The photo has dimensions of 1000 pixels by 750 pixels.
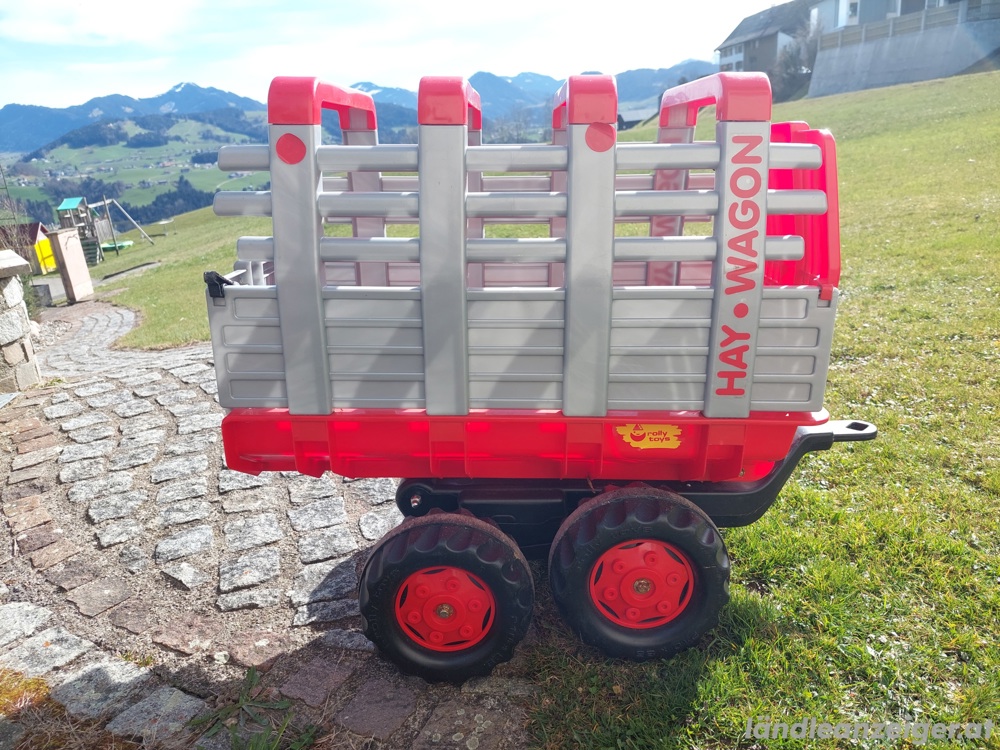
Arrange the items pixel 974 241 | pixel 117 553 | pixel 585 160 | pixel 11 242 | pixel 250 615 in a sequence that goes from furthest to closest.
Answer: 1. pixel 11 242
2. pixel 974 241
3. pixel 117 553
4. pixel 250 615
5. pixel 585 160

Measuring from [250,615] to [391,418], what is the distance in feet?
5.54

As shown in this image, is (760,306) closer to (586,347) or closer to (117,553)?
(586,347)

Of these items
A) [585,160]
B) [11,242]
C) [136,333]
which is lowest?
[136,333]

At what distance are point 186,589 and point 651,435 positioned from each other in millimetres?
2898

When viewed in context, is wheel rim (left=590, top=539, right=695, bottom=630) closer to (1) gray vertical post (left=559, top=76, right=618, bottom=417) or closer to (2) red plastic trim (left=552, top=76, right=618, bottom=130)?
(1) gray vertical post (left=559, top=76, right=618, bottom=417)

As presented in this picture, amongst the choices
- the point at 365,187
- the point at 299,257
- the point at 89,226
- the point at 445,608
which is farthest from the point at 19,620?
the point at 89,226

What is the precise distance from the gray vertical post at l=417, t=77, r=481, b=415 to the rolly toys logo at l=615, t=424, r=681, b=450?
27.8 inches

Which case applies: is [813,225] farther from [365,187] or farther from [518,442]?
[365,187]

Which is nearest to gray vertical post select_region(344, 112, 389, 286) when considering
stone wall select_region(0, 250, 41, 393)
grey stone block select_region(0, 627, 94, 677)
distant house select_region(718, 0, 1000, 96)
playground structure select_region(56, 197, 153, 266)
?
grey stone block select_region(0, 627, 94, 677)

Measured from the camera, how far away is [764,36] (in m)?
78.9

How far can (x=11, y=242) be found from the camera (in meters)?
15.5

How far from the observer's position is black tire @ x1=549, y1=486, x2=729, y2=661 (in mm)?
2951

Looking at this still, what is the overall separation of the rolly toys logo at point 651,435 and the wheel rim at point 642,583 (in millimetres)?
458

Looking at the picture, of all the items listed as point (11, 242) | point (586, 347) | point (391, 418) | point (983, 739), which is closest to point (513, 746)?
point (391, 418)
